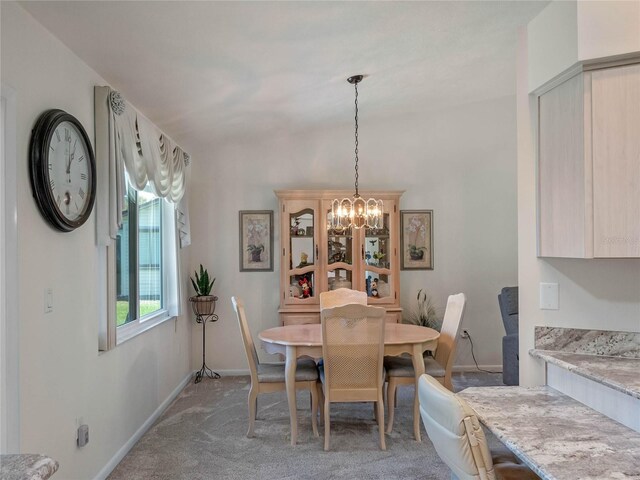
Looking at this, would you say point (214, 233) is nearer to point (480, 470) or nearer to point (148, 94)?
point (148, 94)

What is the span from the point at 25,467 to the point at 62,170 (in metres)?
1.54

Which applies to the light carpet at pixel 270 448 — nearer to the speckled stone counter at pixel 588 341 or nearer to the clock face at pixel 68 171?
the speckled stone counter at pixel 588 341

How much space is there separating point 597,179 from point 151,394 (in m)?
3.28

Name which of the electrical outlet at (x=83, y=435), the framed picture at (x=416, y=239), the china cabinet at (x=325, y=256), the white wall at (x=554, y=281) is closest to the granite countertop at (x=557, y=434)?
the white wall at (x=554, y=281)

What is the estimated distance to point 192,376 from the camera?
16.1 feet

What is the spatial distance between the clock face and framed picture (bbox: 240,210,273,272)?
262cm

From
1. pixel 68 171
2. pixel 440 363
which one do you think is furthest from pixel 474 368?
pixel 68 171

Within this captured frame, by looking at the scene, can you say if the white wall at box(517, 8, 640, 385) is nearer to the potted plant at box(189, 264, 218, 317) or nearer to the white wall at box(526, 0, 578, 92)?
the white wall at box(526, 0, 578, 92)

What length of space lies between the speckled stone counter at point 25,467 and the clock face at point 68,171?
4.32 feet

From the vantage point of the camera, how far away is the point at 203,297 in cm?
473

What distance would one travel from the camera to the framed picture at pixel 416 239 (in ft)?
16.7

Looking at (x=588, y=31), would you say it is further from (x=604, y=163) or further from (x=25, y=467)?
(x=25, y=467)

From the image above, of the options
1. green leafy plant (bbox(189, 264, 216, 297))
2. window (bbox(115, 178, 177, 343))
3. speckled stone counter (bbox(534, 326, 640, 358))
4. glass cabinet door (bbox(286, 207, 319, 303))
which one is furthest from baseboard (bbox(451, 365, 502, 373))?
speckled stone counter (bbox(534, 326, 640, 358))

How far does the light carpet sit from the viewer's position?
110 inches
